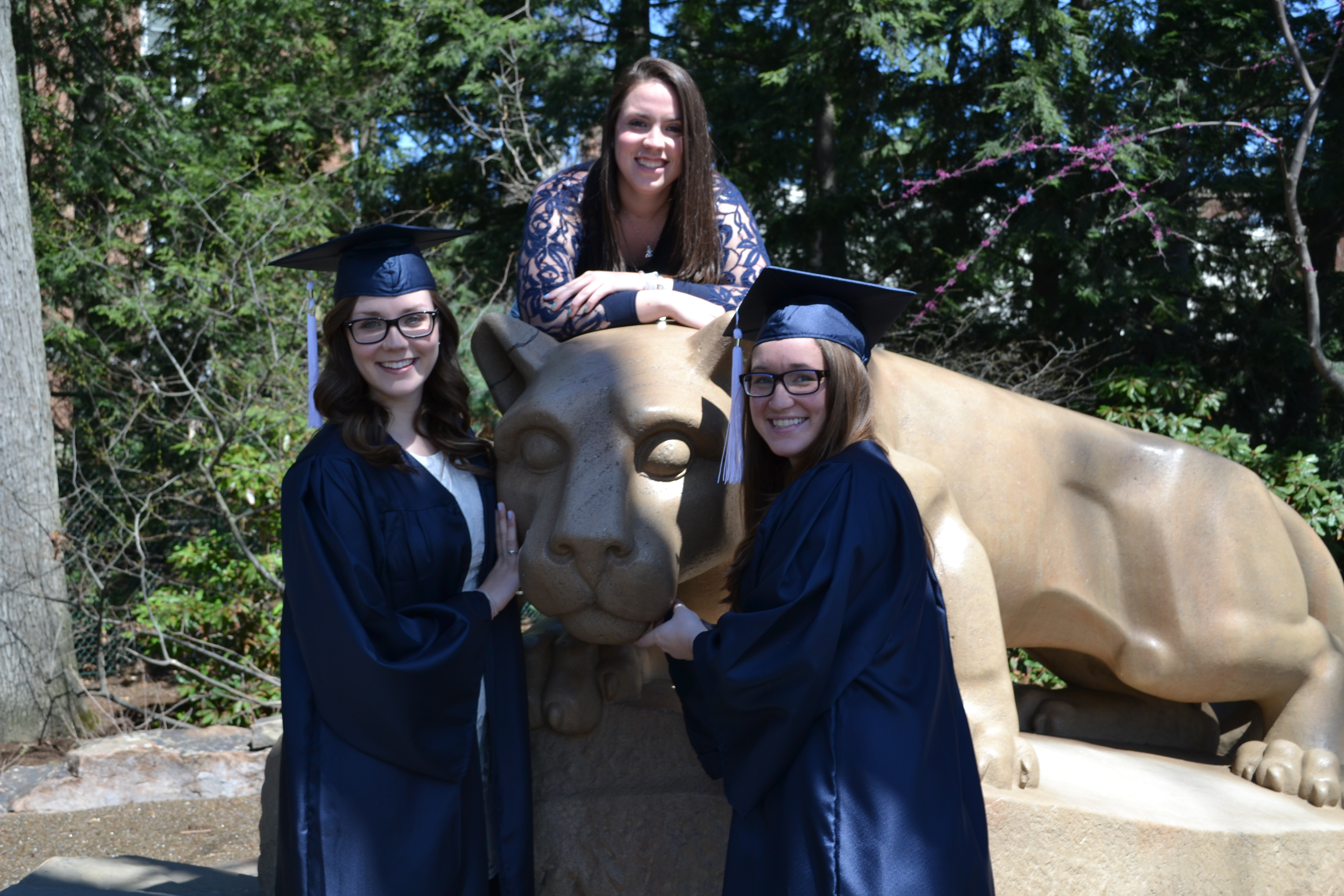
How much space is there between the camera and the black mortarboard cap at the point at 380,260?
8.87 feet

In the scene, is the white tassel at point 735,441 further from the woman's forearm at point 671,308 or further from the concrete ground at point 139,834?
the concrete ground at point 139,834

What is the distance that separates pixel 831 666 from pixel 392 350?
124 cm

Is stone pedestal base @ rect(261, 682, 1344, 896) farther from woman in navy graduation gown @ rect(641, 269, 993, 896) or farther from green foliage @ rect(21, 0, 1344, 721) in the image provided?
green foliage @ rect(21, 0, 1344, 721)

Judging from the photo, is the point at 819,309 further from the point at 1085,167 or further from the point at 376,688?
the point at 1085,167

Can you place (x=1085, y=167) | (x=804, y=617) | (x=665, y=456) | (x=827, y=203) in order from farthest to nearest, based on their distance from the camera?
(x=827, y=203)
(x=1085, y=167)
(x=665, y=456)
(x=804, y=617)

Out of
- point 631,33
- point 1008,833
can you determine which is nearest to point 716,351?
point 1008,833

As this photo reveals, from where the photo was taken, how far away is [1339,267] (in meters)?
9.05

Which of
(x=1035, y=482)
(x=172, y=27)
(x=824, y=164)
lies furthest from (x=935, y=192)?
(x=172, y=27)

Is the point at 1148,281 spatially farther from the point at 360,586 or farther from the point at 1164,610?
the point at 360,586

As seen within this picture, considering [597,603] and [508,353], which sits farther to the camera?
[508,353]

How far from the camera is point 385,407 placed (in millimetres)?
2750

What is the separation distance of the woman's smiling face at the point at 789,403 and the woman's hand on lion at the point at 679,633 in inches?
16.0

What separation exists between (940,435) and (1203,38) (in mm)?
6453

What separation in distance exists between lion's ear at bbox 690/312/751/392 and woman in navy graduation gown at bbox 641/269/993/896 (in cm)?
21
